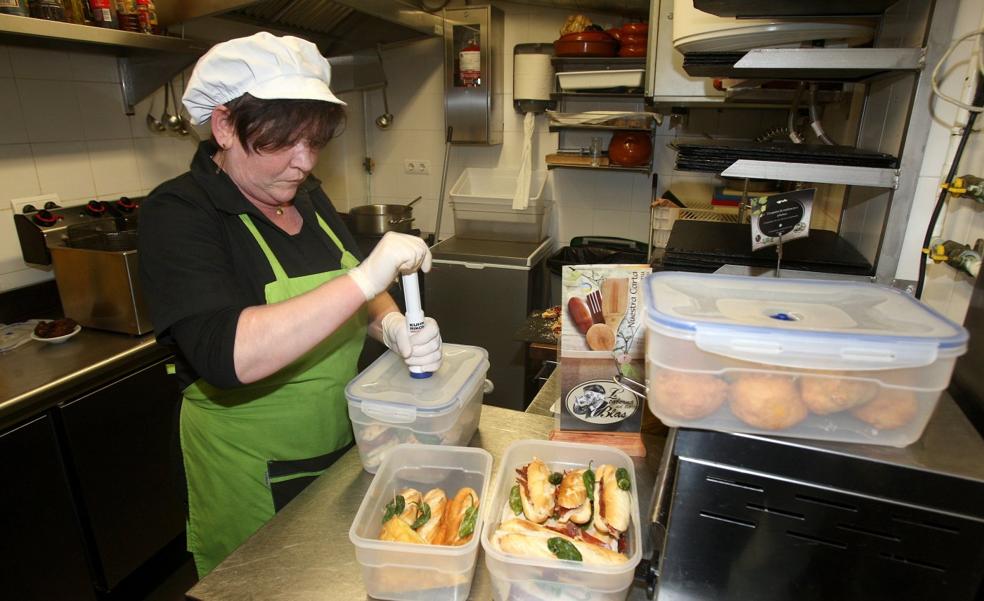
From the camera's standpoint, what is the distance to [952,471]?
0.65m

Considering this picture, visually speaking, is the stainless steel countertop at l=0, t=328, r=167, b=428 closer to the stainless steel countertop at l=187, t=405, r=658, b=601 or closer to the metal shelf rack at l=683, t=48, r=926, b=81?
the stainless steel countertop at l=187, t=405, r=658, b=601

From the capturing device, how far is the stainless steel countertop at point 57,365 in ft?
5.13

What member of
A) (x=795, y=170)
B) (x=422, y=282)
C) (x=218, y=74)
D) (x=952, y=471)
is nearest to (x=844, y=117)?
(x=795, y=170)

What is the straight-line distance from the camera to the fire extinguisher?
3207 mm

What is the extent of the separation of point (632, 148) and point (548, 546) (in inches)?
102

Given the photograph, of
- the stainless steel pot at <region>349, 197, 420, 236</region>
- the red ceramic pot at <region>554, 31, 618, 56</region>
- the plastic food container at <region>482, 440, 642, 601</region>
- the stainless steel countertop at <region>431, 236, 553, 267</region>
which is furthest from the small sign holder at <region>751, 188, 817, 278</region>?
the stainless steel pot at <region>349, 197, 420, 236</region>

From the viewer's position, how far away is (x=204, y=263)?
1010mm

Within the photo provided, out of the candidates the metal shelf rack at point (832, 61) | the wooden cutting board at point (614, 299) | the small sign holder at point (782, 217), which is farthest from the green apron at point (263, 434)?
the metal shelf rack at point (832, 61)

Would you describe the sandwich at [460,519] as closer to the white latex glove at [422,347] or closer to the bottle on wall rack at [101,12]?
the white latex glove at [422,347]

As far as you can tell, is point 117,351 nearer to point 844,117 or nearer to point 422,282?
point 422,282

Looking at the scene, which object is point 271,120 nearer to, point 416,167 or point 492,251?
point 492,251

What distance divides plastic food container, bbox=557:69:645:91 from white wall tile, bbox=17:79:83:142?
7.14ft

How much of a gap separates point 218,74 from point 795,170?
116 centimetres

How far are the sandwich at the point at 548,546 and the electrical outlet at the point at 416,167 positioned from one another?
3.22 meters
